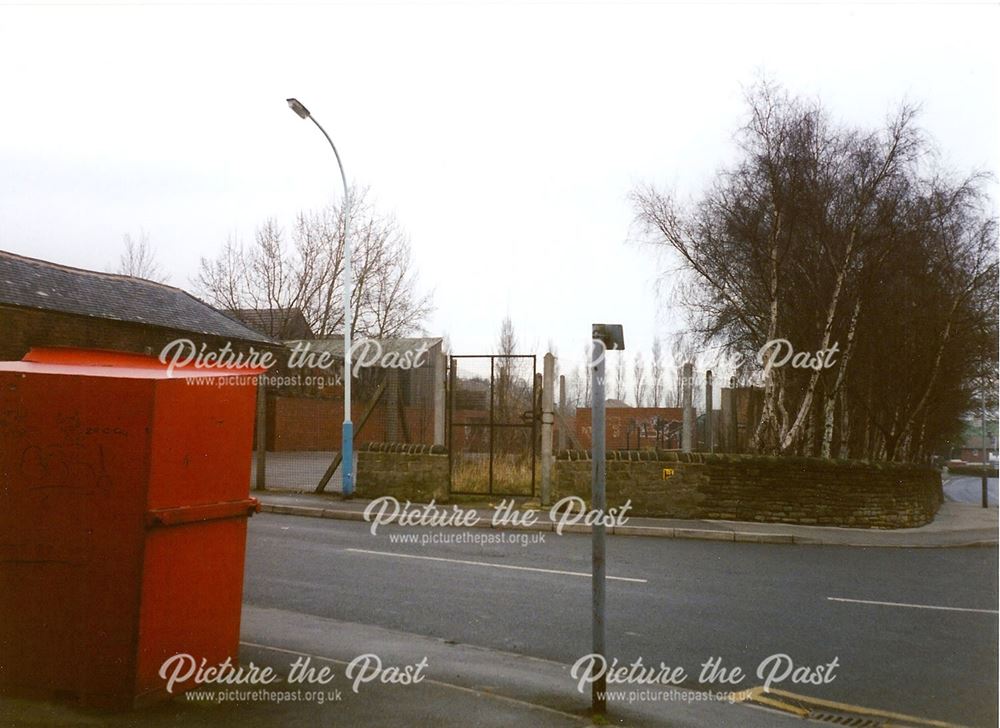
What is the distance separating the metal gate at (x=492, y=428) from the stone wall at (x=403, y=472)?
0.45m

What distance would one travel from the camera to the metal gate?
17.8 meters

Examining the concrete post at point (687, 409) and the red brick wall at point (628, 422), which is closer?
the concrete post at point (687, 409)

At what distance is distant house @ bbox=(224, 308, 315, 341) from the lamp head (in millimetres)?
26128

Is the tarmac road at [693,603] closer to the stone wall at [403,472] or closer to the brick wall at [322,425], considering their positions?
the stone wall at [403,472]

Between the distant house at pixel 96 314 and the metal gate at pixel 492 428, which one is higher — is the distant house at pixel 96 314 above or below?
above

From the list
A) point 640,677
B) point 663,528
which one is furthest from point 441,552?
point 640,677

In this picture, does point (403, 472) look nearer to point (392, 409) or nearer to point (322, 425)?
point (392, 409)

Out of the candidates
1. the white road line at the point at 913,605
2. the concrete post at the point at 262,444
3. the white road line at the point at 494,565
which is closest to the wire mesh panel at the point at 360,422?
the concrete post at the point at 262,444

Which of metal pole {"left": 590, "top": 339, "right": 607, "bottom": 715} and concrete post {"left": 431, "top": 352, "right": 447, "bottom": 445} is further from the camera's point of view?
concrete post {"left": 431, "top": 352, "right": 447, "bottom": 445}

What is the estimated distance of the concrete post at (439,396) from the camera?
1780 centimetres

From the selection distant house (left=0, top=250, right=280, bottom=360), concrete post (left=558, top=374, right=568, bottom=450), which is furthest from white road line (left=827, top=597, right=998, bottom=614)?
distant house (left=0, top=250, right=280, bottom=360)

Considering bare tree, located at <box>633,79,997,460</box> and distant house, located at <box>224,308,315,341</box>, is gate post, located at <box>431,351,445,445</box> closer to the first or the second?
bare tree, located at <box>633,79,997,460</box>

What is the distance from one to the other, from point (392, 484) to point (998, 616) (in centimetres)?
1139

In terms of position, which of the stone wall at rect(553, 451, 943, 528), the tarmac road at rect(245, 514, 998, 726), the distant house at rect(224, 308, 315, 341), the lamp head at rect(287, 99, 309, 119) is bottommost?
the tarmac road at rect(245, 514, 998, 726)
